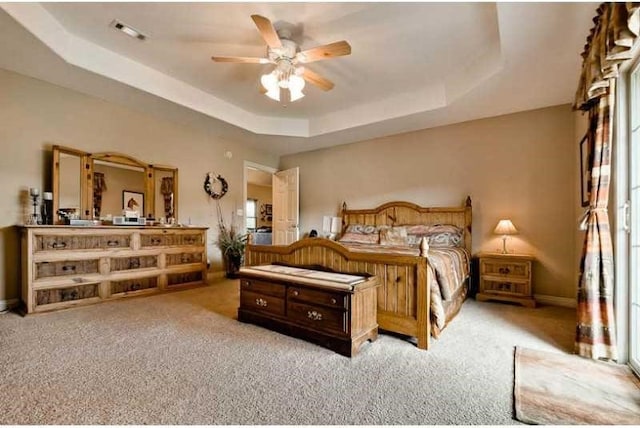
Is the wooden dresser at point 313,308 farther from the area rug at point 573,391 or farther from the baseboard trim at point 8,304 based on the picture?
the baseboard trim at point 8,304

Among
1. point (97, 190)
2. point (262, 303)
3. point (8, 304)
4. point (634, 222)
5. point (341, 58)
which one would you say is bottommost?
point (8, 304)

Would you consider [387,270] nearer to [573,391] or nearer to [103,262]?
[573,391]

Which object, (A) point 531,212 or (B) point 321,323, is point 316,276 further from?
(A) point 531,212

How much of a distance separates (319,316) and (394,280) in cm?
71

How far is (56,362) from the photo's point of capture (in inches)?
82.7

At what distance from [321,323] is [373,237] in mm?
2532

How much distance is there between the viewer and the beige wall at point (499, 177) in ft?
12.8

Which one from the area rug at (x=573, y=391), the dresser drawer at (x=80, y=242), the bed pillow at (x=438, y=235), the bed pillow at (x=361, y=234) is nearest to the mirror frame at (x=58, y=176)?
the dresser drawer at (x=80, y=242)

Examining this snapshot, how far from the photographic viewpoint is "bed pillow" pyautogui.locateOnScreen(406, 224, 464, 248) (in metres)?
4.25

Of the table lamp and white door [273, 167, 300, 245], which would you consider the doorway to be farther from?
the table lamp

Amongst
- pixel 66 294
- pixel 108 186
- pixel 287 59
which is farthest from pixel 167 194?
pixel 287 59

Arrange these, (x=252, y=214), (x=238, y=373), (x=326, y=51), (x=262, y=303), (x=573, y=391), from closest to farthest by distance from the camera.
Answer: (x=573, y=391) < (x=238, y=373) < (x=326, y=51) < (x=262, y=303) < (x=252, y=214)

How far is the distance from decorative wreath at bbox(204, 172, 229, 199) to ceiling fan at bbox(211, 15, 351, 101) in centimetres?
261

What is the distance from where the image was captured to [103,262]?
3650mm
